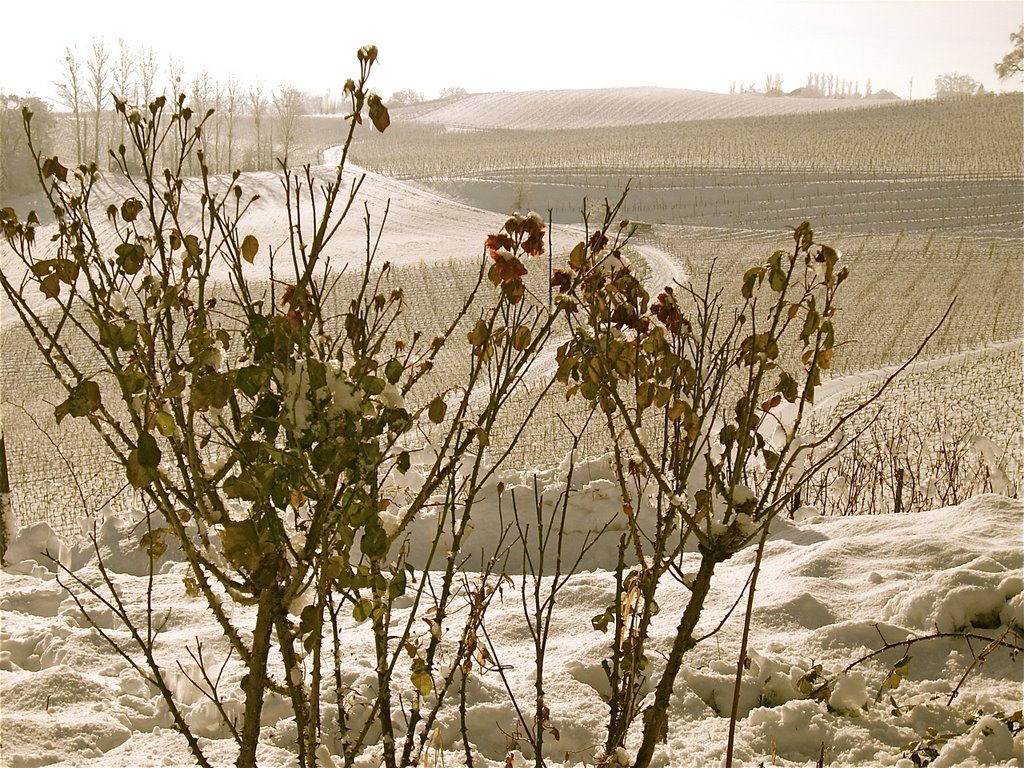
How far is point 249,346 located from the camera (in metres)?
1.90

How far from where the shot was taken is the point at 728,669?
317 cm

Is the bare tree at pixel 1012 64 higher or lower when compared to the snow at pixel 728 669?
higher

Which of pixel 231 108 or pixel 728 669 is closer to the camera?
pixel 728 669

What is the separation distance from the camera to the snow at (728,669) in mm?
2768

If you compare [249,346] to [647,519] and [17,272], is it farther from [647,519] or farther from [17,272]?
[17,272]

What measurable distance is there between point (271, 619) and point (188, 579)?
387 mm

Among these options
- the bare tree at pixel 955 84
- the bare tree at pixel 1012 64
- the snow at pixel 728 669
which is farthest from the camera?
the bare tree at pixel 955 84

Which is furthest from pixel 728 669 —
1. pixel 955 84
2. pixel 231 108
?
pixel 955 84

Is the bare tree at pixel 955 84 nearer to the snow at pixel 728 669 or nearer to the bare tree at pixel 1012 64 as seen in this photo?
the bare tree at pixel 1012 64

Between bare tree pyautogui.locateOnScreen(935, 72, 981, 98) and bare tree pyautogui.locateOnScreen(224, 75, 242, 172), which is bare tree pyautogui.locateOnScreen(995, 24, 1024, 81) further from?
bare tree pyautogui.locateOnScreen(935, 72, 981, 98)

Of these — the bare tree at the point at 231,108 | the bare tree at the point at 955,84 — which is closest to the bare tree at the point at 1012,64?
the bare tree at the point at 231,108

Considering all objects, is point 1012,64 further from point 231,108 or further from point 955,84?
point 955,84

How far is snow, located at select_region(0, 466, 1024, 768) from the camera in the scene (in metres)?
2.77

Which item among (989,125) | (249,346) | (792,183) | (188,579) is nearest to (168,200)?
Answer: (249,346)
